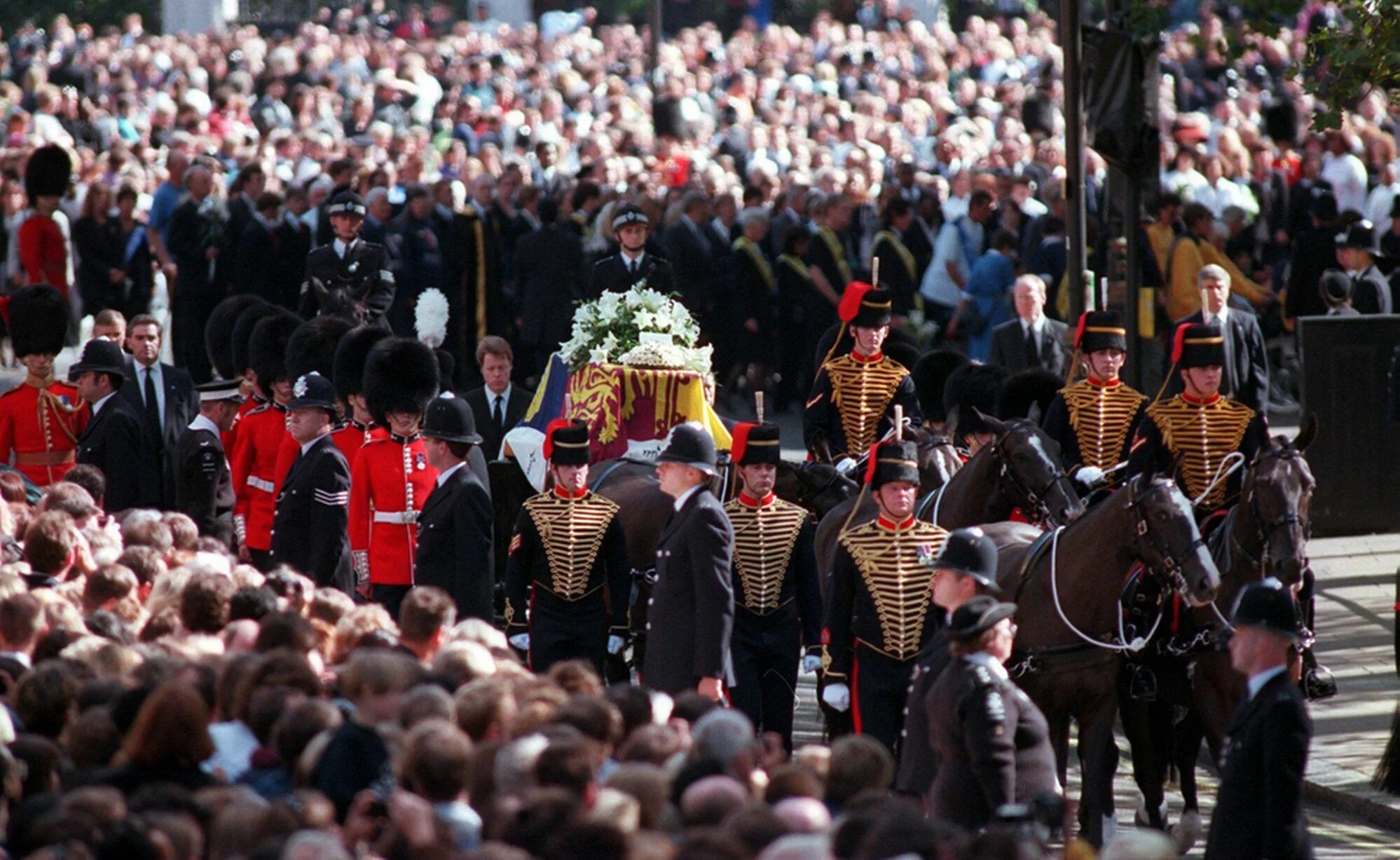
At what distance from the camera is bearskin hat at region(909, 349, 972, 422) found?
14.6 metres

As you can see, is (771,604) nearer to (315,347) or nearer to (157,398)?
(315,347)

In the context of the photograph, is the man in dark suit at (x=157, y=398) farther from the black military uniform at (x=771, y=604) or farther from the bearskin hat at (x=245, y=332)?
the black military uniform at (x=771, y=604)

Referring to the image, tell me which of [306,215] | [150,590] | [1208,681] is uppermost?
[306,215]

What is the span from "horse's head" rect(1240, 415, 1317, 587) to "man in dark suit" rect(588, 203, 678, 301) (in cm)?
612

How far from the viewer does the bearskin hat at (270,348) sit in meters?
14.5

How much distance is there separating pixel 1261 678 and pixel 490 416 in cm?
796

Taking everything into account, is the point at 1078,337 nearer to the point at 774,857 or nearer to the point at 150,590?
the point at 150,590

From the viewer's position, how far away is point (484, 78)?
33.7m

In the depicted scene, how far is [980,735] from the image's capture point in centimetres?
763

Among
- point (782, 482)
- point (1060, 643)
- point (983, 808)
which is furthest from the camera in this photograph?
point (782, 482)

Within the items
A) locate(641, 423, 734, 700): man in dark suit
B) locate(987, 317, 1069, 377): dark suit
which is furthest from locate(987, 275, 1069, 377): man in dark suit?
locate(641, 423, 734, 700): man in dark suit

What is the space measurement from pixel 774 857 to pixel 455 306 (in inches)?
657

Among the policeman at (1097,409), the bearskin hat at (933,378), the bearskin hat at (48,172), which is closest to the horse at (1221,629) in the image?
the policeman at (1097,409)

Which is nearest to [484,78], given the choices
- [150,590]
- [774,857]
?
[150,590]
